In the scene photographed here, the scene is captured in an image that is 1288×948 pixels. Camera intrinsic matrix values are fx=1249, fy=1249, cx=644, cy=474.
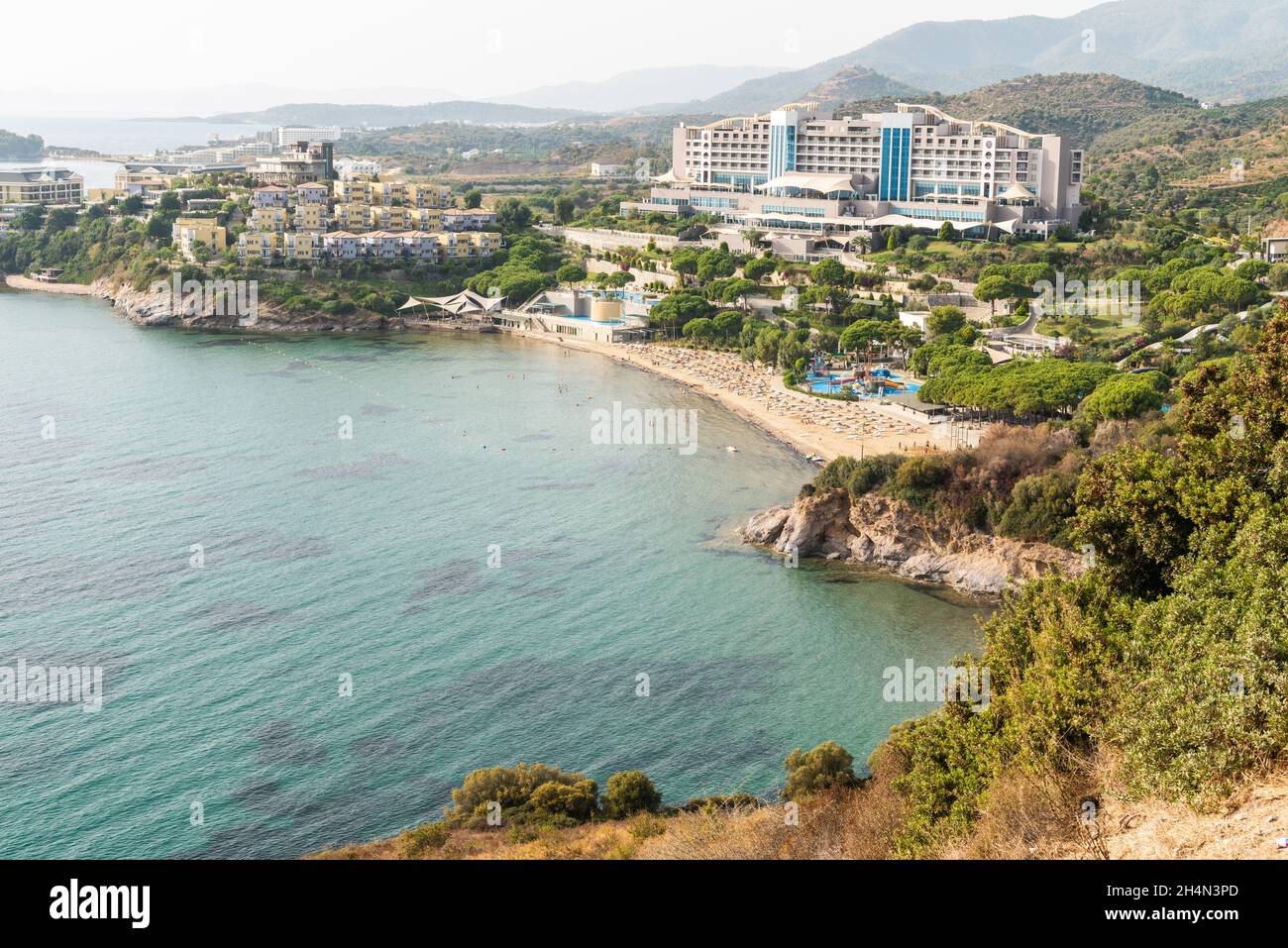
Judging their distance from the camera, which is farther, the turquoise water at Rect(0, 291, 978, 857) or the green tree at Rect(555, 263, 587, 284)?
the green tree at Rect(555, 263, 587, 284)

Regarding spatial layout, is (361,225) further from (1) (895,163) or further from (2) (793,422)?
(2) (793,422)

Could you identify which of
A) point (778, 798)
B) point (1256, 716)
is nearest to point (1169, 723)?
point (1256, 716)

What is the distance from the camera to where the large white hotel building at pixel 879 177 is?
42.4 meters

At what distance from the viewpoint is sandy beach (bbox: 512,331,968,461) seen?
2488cm

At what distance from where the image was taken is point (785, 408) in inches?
1137

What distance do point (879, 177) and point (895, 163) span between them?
0.79 m

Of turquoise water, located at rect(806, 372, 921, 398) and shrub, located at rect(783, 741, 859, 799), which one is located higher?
turquoise water, located at rect(806, 372, 921, 398)

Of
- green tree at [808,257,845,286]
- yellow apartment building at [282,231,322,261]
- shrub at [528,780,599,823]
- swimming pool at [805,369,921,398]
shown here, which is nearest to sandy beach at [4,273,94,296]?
yellow apartment building at [282,231,322,261]

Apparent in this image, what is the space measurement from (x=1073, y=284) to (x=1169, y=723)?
98.9ft
